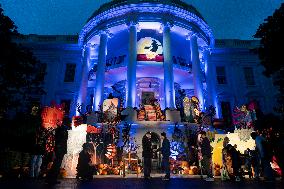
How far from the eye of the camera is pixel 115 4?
24641 millimetres

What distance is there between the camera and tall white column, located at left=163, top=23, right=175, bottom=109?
2100 cm

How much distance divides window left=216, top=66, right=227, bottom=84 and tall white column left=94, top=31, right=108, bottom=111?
13973 mm

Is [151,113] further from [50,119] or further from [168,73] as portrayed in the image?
[50,119]

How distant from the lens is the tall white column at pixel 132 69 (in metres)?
20.8

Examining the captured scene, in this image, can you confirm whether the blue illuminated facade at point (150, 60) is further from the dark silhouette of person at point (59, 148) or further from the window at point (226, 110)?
the dark silhouette of person at point (59, 148)

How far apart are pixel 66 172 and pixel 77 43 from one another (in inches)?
867

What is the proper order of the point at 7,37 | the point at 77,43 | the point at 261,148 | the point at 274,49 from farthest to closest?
the point at 77,43, the point at 7,37, the point at 274,49, the point at 261,148

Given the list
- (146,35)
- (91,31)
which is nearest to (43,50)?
(91,31)

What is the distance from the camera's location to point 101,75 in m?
23.2

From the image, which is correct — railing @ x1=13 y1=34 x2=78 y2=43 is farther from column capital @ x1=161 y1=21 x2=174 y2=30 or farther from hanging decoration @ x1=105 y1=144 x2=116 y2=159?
hanging decoration @ x1=105 y1=144 x2=116 y2=159

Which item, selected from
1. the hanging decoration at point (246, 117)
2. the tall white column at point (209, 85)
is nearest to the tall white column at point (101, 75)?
the tall white column at point (209, 85)

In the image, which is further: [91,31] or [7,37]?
[91,31]

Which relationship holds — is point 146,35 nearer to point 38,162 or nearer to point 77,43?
point 77,43

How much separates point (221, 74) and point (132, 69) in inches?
539
